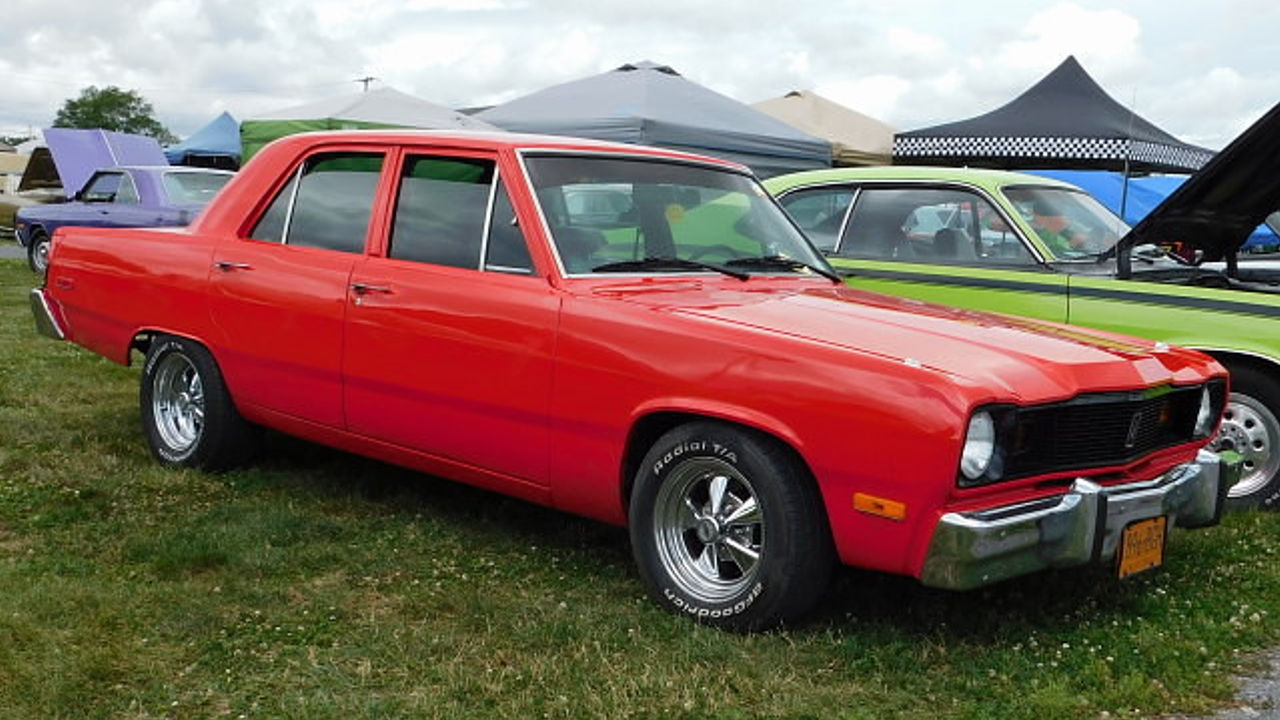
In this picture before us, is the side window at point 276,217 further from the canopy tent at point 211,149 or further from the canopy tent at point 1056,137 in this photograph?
the canopy tent at point 211,149

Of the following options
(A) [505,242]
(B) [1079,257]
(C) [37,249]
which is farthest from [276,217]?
(C) [37,249]

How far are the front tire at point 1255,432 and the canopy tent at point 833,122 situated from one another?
14.5 meters

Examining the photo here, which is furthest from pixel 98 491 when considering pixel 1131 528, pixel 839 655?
pixel 1131 528

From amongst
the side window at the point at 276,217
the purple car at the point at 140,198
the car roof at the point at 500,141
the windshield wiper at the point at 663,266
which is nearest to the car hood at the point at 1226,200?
the car roof at the point at 500,141

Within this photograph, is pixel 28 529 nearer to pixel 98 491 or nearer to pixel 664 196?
pixel 98 491

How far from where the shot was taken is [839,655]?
3.68 m

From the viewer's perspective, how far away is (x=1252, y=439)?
5473mm

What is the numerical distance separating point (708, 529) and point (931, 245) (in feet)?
10.6

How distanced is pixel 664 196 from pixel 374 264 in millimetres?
1128

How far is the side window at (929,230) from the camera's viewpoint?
6387 millimetres

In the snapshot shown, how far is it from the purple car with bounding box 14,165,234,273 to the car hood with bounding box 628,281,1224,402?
1029 centimetres

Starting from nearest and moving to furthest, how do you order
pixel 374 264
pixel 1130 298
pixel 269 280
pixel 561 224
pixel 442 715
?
pixel 442 715, pixel 561 224, pixel 374 264, pixel 269 280, pixel 1130 298

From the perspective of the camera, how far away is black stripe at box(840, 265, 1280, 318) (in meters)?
5.46

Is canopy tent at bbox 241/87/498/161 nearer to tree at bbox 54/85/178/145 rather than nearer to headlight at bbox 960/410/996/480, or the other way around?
headlight at bbox 960/410/996/480
